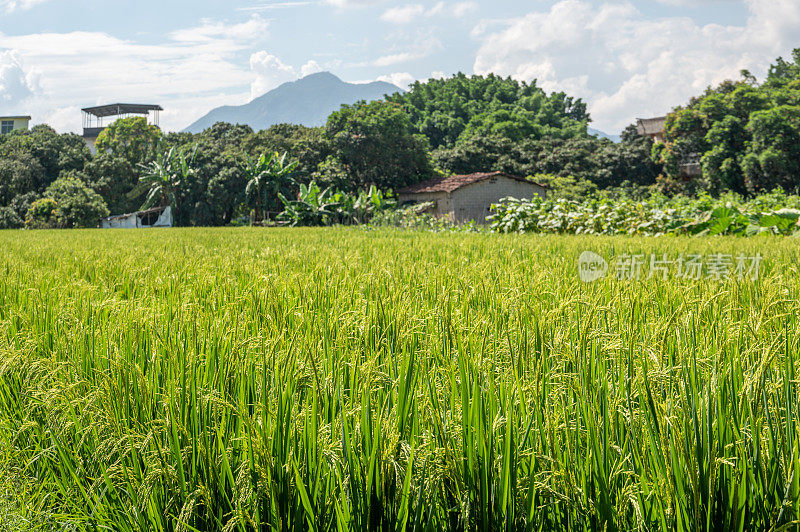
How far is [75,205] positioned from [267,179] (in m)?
8.15

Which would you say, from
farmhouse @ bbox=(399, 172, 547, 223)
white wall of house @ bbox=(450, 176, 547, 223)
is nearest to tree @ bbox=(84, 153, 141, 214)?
farmhouse @ bbox=(399, 172, 547, 223)

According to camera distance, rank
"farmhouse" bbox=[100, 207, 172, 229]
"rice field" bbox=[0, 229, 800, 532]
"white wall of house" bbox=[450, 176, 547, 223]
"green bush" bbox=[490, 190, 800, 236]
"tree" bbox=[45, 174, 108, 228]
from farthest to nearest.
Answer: "farmhouse" bbox=[100, 207, 172, 229], "white wall of house" bbox=[450, 176, 547, 223], "tree" bbox=[45, 174, 108, 228], "green bush" bbox=[490, 190, 800, 236], "rice field" bbox=[0, 229, 800, 532]

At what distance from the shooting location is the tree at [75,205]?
78.5 feet

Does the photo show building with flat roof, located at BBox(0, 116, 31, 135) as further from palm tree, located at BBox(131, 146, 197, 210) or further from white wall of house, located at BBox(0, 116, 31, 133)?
palm tree, located at BBox(131, 146, 197, 210)

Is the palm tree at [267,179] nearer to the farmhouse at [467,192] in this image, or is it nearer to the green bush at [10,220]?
the farmhouse at [467,192]

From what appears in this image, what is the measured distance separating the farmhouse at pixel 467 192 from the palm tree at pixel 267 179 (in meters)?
5.61

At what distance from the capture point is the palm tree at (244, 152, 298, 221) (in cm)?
2481

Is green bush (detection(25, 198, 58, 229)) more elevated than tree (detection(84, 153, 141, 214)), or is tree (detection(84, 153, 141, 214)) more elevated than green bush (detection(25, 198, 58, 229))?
tree (detection(84, 153, 141, 214))

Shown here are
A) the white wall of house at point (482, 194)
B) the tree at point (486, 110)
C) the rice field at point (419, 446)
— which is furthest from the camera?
the tree at point (486, 110)

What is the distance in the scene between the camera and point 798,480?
0.71 meters

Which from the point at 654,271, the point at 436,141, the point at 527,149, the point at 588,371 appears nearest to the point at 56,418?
the point at 588,371

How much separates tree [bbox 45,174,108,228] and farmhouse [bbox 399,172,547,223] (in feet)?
45.5

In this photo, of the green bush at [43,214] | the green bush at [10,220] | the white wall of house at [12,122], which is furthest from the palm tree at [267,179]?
the white wall of house at [12,122]

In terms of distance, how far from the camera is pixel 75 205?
2403 centimetres
